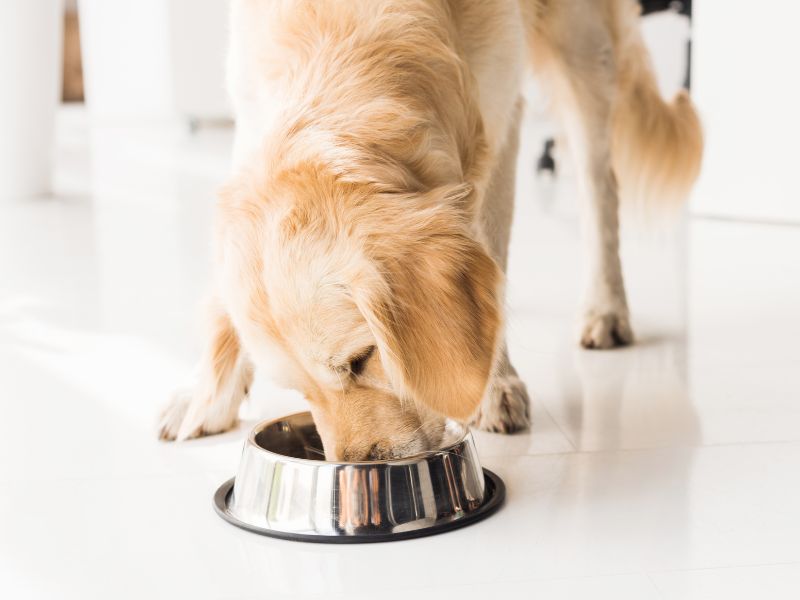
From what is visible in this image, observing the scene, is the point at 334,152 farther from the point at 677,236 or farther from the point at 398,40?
the point at 677,236

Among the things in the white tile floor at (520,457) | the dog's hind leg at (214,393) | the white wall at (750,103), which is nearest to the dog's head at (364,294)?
the white tile floor at (520,457)

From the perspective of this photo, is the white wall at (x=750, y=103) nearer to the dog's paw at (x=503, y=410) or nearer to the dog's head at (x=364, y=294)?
the dog's paw at (x=503, y=410)

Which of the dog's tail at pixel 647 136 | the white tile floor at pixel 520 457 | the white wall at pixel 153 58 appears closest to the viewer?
the white tile floor at pixel 520 457

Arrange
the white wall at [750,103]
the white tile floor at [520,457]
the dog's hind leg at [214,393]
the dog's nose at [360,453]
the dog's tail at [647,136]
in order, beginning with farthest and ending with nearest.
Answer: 1. the white wall at [750,103]
2. the dog's tail at [647,136]
3. the dog's hind leg at [214,393]
4. the dog's nose at [360,453]
5. the white tile floor at [520,457]

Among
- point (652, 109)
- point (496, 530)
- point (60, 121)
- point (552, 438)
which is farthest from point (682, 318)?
point (60, 121)

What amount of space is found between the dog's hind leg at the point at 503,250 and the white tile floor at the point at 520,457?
45 millimetres

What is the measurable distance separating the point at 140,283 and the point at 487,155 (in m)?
1.78

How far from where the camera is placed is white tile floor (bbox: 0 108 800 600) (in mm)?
1395

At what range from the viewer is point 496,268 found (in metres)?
1.49

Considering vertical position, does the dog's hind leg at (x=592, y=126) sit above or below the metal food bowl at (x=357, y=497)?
above

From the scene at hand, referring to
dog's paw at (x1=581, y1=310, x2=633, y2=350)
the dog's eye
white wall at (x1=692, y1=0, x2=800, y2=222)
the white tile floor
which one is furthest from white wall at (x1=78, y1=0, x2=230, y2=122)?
the dog's eye

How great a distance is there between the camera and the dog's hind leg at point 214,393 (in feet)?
6.23

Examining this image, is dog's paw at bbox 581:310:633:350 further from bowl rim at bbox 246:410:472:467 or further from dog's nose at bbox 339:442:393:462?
dog's nose at bbox 339:442:393:462

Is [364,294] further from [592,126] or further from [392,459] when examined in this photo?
[592,126]
